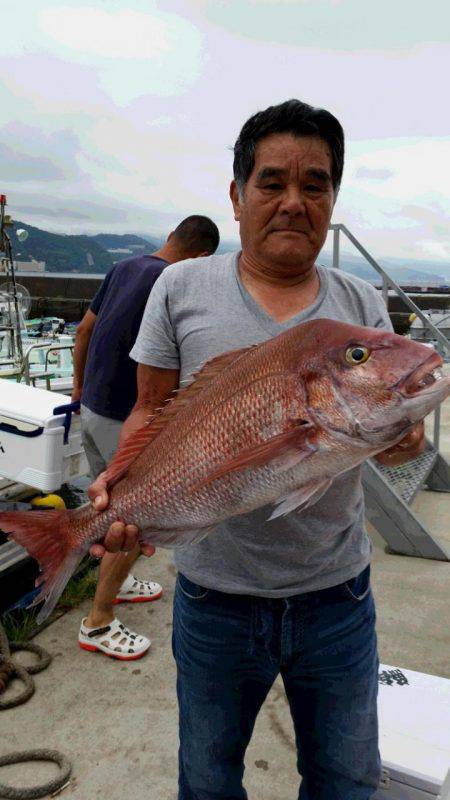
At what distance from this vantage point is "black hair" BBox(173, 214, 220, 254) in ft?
12.5

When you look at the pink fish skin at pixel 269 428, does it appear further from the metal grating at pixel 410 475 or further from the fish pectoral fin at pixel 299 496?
the metal grating at pixel 410 475

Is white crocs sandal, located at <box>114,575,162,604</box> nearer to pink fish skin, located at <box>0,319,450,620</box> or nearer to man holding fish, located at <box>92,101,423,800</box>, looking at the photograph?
man holding fish, located at <box>92,101,423,800</box>

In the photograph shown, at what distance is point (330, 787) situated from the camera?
5.27 feet

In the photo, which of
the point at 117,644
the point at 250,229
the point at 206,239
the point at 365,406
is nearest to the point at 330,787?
the point at 365,406

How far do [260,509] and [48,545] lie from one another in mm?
589

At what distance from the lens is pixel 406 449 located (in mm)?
1495

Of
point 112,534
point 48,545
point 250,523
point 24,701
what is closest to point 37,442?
point 24,701

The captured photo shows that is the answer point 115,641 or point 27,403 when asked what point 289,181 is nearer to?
point 27,403

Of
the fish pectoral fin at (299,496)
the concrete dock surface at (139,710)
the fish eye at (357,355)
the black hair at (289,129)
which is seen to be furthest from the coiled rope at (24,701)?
the black hair at (289,129)

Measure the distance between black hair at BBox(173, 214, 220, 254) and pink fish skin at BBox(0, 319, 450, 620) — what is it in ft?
8.03

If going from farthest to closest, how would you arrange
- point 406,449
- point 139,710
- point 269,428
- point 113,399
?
point 113,399 → point 139,710 → point 406,449 → point 269,428

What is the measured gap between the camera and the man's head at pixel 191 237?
12.5 ft

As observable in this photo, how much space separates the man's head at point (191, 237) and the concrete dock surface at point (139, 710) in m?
2.16

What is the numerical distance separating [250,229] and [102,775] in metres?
2.21
